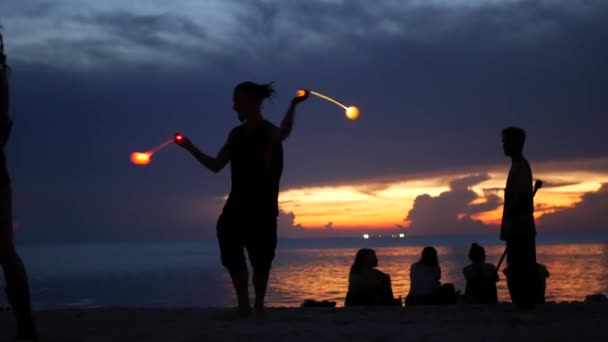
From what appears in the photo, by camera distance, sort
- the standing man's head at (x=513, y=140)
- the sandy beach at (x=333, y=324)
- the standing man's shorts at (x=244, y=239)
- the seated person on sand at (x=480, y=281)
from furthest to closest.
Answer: the seated person on sand at (x=480, y=281)
the standing man's head at (x=513, y=140)
the standing man's shorts at (x=244, y=239)
the sandy beach at (x=333, y=324)

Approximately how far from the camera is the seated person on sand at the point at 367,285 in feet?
32.4

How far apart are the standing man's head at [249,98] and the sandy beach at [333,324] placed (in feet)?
6.67

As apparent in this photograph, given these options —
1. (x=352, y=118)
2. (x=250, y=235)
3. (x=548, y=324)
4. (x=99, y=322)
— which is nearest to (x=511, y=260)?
(x=548, y=324)

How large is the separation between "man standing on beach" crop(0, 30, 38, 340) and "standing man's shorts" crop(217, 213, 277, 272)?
1.85 metres

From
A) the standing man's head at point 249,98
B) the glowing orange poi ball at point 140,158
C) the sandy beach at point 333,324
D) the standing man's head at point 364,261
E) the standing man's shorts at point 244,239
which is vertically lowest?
the sandy beach at point 333,324

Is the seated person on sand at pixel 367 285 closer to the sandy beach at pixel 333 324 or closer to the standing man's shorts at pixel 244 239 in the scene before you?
the sandy beach at pixel 333 324

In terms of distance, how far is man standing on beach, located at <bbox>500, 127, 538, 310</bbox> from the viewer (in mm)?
7395

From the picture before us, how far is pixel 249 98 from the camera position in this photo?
21.5 feet

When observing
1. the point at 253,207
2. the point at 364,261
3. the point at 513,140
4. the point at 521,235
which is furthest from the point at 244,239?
the point at 364,261

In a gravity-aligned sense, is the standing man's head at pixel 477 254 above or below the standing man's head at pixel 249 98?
below

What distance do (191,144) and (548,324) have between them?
3.74 m

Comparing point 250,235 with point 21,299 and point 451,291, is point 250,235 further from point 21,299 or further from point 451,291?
point 451,291

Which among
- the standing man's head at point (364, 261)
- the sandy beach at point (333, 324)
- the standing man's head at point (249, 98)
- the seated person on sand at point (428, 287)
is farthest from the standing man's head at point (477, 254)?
the standing man's head at point (249, 98)

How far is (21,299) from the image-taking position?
508cm
